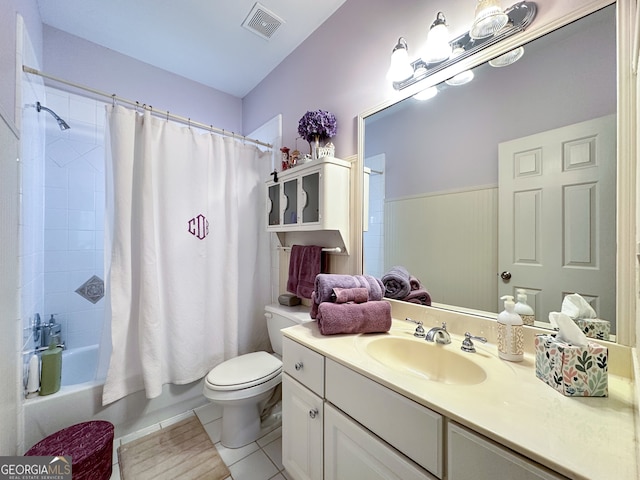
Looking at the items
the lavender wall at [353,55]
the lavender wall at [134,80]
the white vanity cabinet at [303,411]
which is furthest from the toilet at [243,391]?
the lavender wall at [134,80]

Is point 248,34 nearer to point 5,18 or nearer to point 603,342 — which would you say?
point 5,18

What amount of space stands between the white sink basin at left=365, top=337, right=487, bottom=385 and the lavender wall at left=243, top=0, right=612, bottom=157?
106 cm

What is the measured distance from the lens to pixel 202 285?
5.83 feet

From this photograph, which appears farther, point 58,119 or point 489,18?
point 58,119

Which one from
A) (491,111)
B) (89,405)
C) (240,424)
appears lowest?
(240,424)

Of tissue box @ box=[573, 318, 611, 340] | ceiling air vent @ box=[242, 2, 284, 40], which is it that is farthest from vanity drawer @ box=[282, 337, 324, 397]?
ceiling air vent @ box=[242, 2, 284, 40]

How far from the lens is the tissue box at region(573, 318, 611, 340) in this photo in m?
0.78

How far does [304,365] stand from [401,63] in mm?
1415

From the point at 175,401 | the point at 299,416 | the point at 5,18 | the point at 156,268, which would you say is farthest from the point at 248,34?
the point at 175,401

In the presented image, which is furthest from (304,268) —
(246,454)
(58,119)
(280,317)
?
(58,119)

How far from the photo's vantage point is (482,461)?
0.56 meters

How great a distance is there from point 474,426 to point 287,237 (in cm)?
161

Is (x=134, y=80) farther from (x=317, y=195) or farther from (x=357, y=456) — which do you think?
(x=357, y=456)

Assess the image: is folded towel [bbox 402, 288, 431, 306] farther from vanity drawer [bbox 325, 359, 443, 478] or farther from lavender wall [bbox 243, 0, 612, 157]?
lavender wall [bbox 243, 0, 612, 157]
